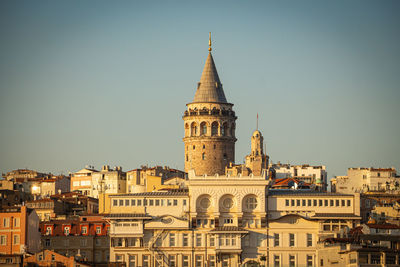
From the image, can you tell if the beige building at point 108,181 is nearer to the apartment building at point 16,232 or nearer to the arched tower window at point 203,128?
the arched tower window at point 203,128

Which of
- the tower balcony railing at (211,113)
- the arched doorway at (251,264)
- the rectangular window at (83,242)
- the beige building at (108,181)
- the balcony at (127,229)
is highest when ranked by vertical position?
the tower balcony railing at (211,113)

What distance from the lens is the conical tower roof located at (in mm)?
141250

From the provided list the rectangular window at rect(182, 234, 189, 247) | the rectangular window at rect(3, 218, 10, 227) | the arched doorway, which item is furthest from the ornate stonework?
the rectangular window at rect(3, 218, 10, 227)

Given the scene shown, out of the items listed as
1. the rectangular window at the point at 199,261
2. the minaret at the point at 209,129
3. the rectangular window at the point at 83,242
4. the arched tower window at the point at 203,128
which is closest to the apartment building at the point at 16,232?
the rectangular window at the point at 83,242

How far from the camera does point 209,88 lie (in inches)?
5586

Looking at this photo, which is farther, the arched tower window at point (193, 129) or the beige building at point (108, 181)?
the beige building at point (108, 181)

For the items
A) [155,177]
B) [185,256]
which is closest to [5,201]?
[155,177]

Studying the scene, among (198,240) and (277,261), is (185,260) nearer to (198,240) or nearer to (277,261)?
(198,240)

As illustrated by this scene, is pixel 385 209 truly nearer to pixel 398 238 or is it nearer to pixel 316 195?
pixel 316 195

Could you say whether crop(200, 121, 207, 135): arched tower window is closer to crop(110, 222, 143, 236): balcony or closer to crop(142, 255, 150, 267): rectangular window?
crop(110, 222, 143, 236): balcony

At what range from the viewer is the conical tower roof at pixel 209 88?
463 ft

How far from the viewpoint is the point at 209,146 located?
457 feet

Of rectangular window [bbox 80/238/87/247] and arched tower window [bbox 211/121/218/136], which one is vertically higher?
arched tower window [bbox 211/121/218/136]

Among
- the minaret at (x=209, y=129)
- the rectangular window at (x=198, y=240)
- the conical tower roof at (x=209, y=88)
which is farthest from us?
the conical tower roof at (x=209, y=88)
